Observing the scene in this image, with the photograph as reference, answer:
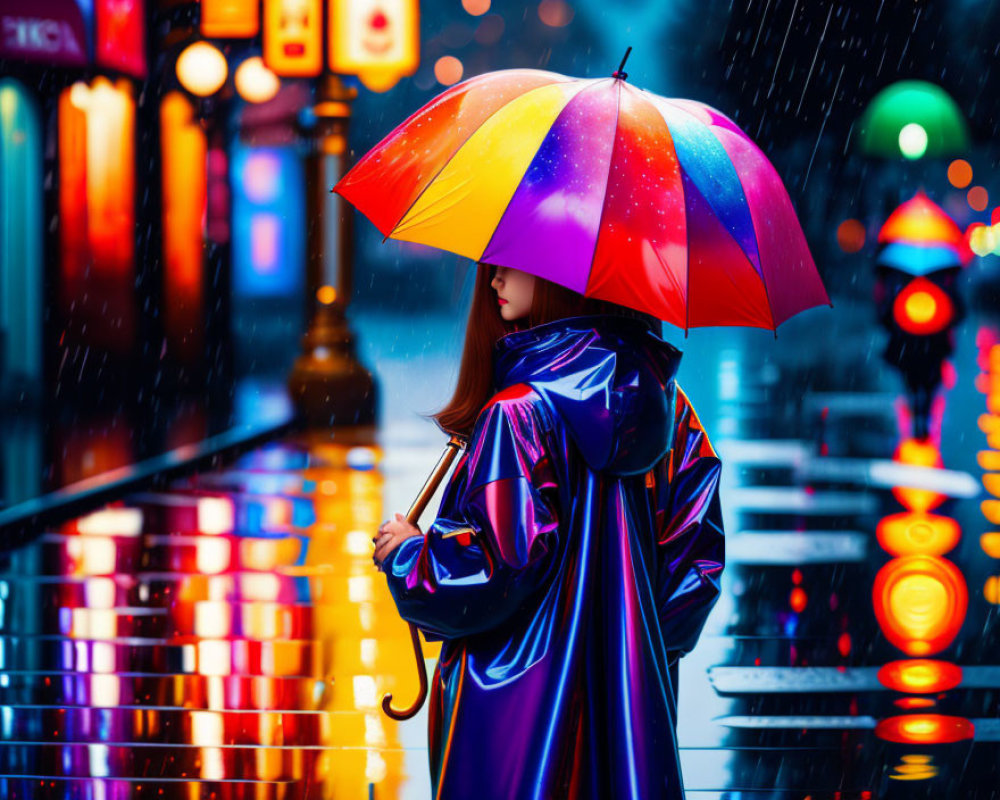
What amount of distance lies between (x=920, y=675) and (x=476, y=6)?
44.2 metres

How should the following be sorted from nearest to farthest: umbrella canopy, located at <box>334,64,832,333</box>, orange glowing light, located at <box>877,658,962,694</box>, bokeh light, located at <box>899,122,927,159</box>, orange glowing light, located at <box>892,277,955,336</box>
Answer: umbrella canopy, located at <box>334,64,832,333</box>
orange glowing light, located at <box>877,658,962,694</box>
orange glowing light, located at <box>892,277,955,336</box>
bokeh light, located at <box>899,122,927,159</box>

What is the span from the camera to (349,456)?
13109mm

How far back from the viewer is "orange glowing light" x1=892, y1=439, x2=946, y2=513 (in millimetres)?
10133

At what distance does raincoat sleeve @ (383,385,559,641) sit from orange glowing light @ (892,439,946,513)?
796 centimetres

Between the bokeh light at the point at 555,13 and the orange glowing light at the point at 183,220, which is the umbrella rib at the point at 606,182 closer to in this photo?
the orange glowing light at the point at 183,220

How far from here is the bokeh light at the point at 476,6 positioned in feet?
149

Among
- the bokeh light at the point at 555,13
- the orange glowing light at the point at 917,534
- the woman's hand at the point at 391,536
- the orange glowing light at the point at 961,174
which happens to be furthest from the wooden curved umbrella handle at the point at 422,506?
the orange glowing light at the point at 961,174

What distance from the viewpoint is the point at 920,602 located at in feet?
24.5

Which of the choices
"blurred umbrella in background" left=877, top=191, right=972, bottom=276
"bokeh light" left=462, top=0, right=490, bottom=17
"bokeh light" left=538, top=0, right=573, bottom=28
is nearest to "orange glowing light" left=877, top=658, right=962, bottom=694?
"blurred umbrella in background" left=877, top=191, right=972, bottom=276

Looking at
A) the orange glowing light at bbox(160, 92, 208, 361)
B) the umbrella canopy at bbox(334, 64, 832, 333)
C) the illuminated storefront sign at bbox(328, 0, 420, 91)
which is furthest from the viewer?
the orange glowing light at bbox(160, 92, 208, 361)

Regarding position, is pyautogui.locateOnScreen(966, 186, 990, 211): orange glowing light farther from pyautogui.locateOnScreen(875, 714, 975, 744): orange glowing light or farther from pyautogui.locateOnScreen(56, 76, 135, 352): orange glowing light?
pyautogui.locateOnScreen(875, 714, 975, 744): orange glowing light

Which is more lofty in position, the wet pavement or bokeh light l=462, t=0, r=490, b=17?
bokeh light l=462, t=0, r=490, b=17

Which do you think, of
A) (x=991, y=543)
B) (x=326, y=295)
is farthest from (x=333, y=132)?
(x=991, y=543)

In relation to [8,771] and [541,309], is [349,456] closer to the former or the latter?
[8,771]
